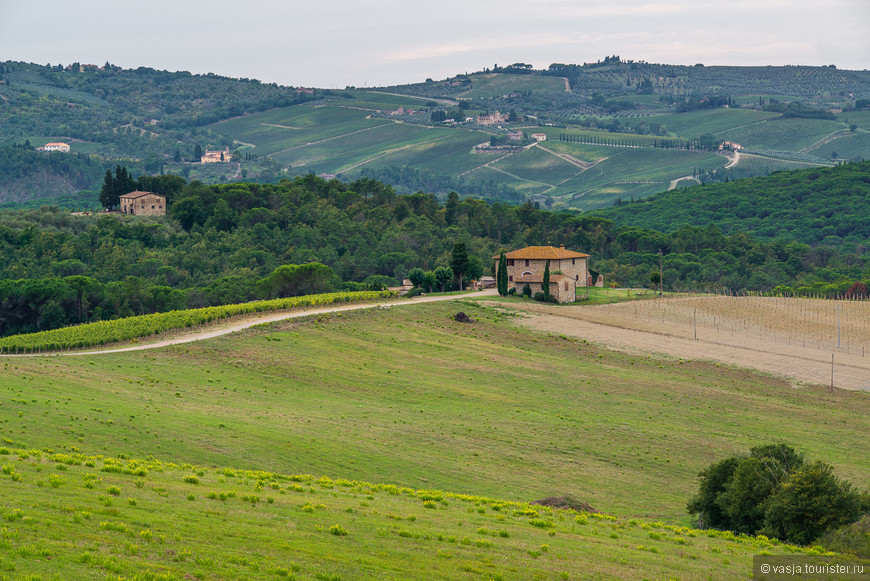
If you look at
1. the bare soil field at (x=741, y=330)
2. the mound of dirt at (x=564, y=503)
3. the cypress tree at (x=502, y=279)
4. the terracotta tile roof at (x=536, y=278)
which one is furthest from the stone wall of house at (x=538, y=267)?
the mound of dirt at (x=564, y=503)

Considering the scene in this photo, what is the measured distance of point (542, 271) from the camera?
89.6m

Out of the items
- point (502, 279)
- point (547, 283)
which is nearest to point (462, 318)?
point (502, 279)

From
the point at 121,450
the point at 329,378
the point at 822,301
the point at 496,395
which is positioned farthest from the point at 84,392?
the point at 822,301

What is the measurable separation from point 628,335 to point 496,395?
24639 mm

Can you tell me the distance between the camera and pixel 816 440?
148 feet

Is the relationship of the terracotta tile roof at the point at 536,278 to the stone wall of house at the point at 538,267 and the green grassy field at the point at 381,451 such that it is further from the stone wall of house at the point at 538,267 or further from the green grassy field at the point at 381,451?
the green grassy field at the point at 381,451

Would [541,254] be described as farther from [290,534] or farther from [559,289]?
[290,534]

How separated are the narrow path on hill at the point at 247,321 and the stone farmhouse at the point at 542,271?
316 centimetres

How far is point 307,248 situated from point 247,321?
184ft

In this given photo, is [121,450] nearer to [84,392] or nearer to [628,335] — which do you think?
[84,392]

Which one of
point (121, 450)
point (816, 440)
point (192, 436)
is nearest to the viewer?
point (121, 450)

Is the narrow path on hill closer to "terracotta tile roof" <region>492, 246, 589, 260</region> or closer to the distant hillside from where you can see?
"terracotta tile roof" <region>492, 246, 589, 260</region>

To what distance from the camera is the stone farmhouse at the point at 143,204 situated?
132125 millimetres

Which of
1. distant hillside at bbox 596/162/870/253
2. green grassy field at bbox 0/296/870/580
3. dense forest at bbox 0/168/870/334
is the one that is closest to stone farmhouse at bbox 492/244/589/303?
dense forest at bbox 0/168/870/334
